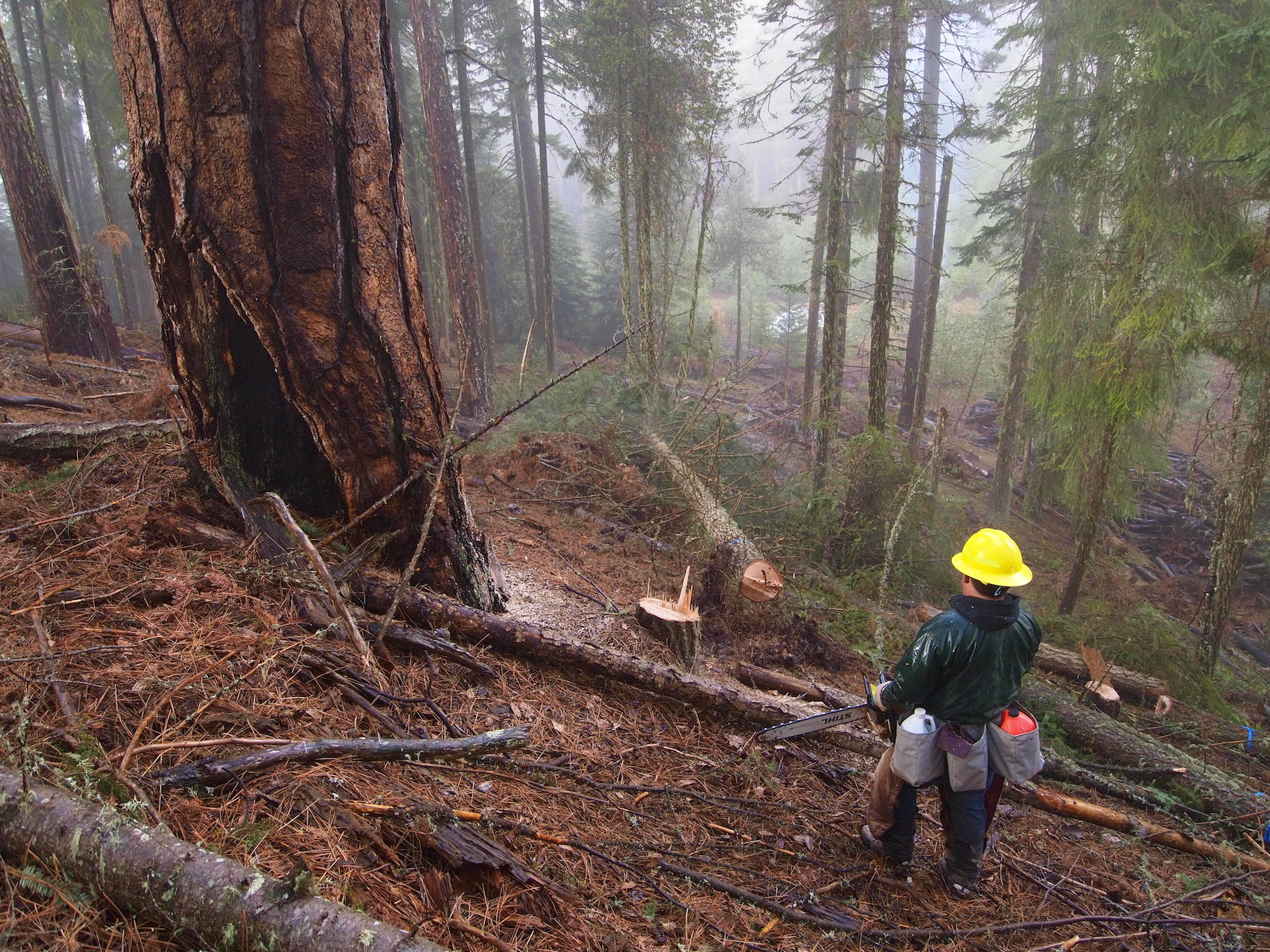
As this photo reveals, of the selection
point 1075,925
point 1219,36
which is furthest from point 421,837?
point 1219,36

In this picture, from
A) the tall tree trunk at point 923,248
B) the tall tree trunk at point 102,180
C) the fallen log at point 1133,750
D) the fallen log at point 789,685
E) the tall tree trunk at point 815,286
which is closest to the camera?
the fallen log at point 789,685

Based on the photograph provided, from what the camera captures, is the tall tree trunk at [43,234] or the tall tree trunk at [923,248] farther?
the tall tree trunk at [923,248]

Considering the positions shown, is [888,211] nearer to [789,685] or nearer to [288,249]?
[789,685]

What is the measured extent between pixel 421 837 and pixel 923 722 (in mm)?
2357

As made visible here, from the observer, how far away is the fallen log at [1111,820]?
3.98m

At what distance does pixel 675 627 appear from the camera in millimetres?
4590

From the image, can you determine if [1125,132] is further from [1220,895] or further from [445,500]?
[445,500]

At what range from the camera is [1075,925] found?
303cm

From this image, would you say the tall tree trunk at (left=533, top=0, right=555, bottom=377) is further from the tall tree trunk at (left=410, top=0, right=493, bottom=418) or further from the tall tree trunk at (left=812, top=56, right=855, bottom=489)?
the tall tree trunk at (left=812, top=56, right=855, bottom=489)

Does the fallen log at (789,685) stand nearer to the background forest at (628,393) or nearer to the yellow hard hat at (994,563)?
the background forest at (628,393)

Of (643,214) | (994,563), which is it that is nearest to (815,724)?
(994,563)

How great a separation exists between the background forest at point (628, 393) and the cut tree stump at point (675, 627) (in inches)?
3.2

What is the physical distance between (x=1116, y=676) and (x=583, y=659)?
6974 millimetres

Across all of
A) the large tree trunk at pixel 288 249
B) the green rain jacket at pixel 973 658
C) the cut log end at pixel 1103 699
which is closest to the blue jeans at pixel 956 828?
the green rain jacket at pixel 973 658
